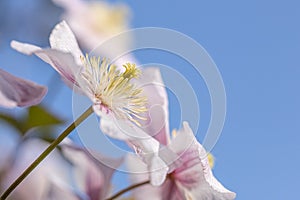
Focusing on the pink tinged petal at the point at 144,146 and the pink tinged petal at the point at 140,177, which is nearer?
the pink tinged petal at the point at 144,146

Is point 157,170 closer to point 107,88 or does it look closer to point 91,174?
point 107,88

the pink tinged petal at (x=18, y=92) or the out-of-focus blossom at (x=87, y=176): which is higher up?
the out-of-focus blossom at (x=87, y=176)

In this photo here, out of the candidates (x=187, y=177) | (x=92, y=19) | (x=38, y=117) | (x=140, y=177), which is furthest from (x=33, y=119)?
(x=92, y=19)

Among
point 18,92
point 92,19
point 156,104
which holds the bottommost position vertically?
point 18,92

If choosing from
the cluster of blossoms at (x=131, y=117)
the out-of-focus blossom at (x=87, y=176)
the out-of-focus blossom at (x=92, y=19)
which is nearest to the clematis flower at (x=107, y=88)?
the cluster of blossoms at (x=131, y=117)

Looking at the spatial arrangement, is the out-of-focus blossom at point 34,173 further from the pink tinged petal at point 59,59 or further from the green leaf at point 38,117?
the pink tinged petal at point 59,59

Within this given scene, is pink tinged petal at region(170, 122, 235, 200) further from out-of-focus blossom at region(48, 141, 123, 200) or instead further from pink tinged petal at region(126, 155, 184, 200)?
out-of-focus blossom at region(48, 141, 123, 200)

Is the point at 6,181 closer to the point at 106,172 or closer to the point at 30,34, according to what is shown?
the point at 106,172
